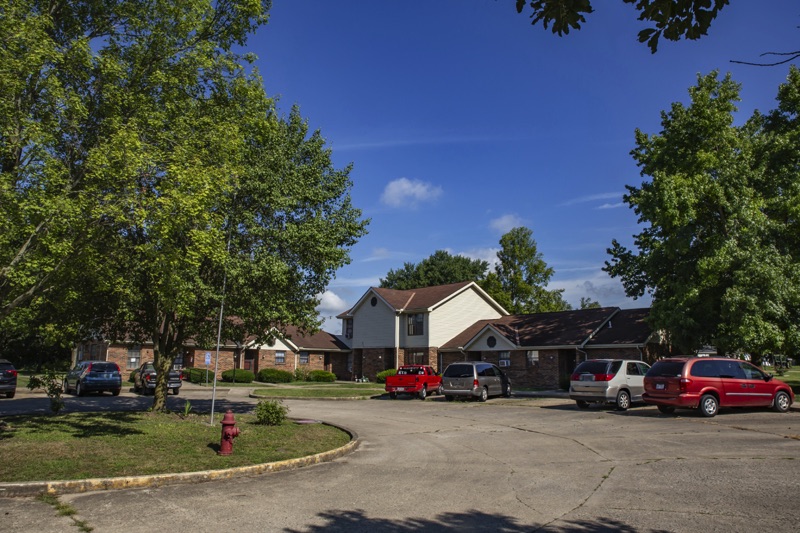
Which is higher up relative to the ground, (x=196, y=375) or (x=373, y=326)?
(x=373, y=326)

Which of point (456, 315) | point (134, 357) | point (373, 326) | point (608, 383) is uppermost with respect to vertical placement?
point (456, 315)

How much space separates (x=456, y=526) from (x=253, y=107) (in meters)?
13.2

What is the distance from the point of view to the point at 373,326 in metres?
45.8

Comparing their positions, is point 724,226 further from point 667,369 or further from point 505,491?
point 505,491

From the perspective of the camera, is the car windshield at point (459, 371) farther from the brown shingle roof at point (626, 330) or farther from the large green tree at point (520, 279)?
the large green tree at point (520, 279)

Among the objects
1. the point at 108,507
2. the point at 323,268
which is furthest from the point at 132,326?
the point at 108,507

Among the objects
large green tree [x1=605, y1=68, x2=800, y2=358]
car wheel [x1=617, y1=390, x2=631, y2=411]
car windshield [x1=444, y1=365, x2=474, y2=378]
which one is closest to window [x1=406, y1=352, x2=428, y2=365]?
car windshield [x1=444, y1=365, x2=474, y2=378]

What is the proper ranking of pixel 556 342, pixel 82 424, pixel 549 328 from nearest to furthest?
pixel 82 424 < pixel 556 342 < pixel 549 328

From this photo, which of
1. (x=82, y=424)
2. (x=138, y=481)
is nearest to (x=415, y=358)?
(x=82, y=424)

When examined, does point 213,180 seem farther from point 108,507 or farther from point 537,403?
point 537,403

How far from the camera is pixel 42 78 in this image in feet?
36.5

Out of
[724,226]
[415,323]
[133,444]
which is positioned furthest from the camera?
[415,323]

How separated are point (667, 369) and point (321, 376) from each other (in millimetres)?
32210

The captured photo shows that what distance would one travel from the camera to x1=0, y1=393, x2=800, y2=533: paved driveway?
21.7 feet
